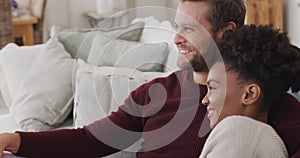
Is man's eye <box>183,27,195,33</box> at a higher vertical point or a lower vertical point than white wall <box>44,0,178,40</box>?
higher

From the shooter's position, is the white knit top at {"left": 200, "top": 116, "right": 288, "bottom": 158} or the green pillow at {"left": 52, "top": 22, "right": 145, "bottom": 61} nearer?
the white knit top at {"left": 200, "top": 116, "right": 288, "bottom": 158}

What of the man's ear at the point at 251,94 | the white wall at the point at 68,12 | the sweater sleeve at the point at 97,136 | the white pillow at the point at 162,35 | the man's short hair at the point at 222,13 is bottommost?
the white wall at the point at 68,12

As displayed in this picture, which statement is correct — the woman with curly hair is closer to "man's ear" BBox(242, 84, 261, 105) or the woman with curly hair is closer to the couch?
"man's ear" BBox(242, 84, 261, 105)

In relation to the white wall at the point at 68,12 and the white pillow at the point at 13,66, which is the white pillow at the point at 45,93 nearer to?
the white pillow at the point at 13,66

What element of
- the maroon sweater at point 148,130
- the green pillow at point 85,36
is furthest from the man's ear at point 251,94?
the green pillow at point 85,36

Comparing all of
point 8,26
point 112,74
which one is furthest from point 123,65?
point 8,26

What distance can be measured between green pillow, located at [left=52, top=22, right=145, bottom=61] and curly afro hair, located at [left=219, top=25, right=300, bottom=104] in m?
1.30

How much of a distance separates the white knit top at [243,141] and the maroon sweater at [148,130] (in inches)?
11.2

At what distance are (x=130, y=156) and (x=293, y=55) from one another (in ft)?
2.30

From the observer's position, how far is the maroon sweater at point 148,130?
137cm

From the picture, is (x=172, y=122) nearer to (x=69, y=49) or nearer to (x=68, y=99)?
(x=68, y=99)

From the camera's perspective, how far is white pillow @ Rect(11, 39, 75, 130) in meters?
2.18

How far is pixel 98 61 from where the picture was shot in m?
2.24

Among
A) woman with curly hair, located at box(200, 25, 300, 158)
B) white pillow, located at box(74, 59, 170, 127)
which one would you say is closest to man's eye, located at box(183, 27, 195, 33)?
A: woman with curly hair, located at box(200, 25, 300, 158)
